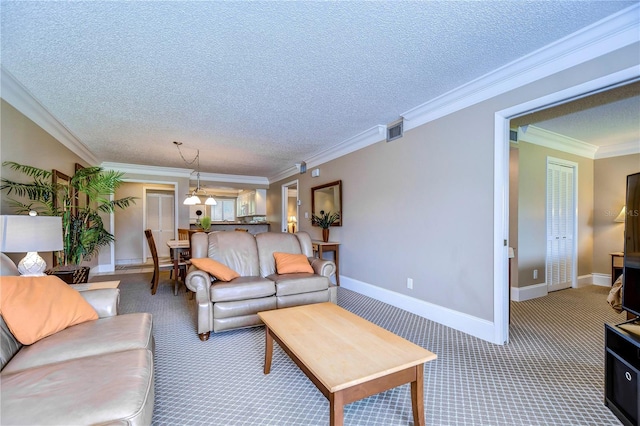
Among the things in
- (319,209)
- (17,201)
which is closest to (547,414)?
(319,209)

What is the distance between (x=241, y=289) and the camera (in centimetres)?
284

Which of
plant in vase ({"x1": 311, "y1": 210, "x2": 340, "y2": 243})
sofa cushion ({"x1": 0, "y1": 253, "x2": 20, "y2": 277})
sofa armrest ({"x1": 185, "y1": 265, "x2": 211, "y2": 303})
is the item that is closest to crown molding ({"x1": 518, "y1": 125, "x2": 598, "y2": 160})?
plant in vase ({"x1": 311, "y1": 210, "x2": 340, "y2": 243})

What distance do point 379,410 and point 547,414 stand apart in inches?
37.8

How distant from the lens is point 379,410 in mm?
1706

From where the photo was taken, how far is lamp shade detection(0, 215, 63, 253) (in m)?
1.97

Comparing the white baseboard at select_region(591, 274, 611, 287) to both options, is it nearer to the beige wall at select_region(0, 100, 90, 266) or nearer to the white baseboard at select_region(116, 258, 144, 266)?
the beige wall at select_region(0, 100, 90, 266)

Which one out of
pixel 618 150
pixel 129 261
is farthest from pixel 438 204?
pixel 129 261

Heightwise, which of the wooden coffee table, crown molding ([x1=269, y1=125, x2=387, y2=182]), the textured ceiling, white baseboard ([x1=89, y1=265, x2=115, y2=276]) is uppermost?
the textured ceiling

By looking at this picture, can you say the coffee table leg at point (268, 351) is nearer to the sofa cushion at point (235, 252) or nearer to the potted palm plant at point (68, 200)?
the sofa cushion at point (235, 252)

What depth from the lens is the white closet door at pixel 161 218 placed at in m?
8.23

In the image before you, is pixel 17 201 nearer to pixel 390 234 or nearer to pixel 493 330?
pixel 390 234

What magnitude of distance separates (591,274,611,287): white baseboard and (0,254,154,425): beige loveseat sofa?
21.7 ft

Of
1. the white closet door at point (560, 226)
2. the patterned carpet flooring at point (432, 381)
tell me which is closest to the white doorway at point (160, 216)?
the patterned carpet flooring at point (432, 381)

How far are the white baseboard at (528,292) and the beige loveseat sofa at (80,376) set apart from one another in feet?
14.7
